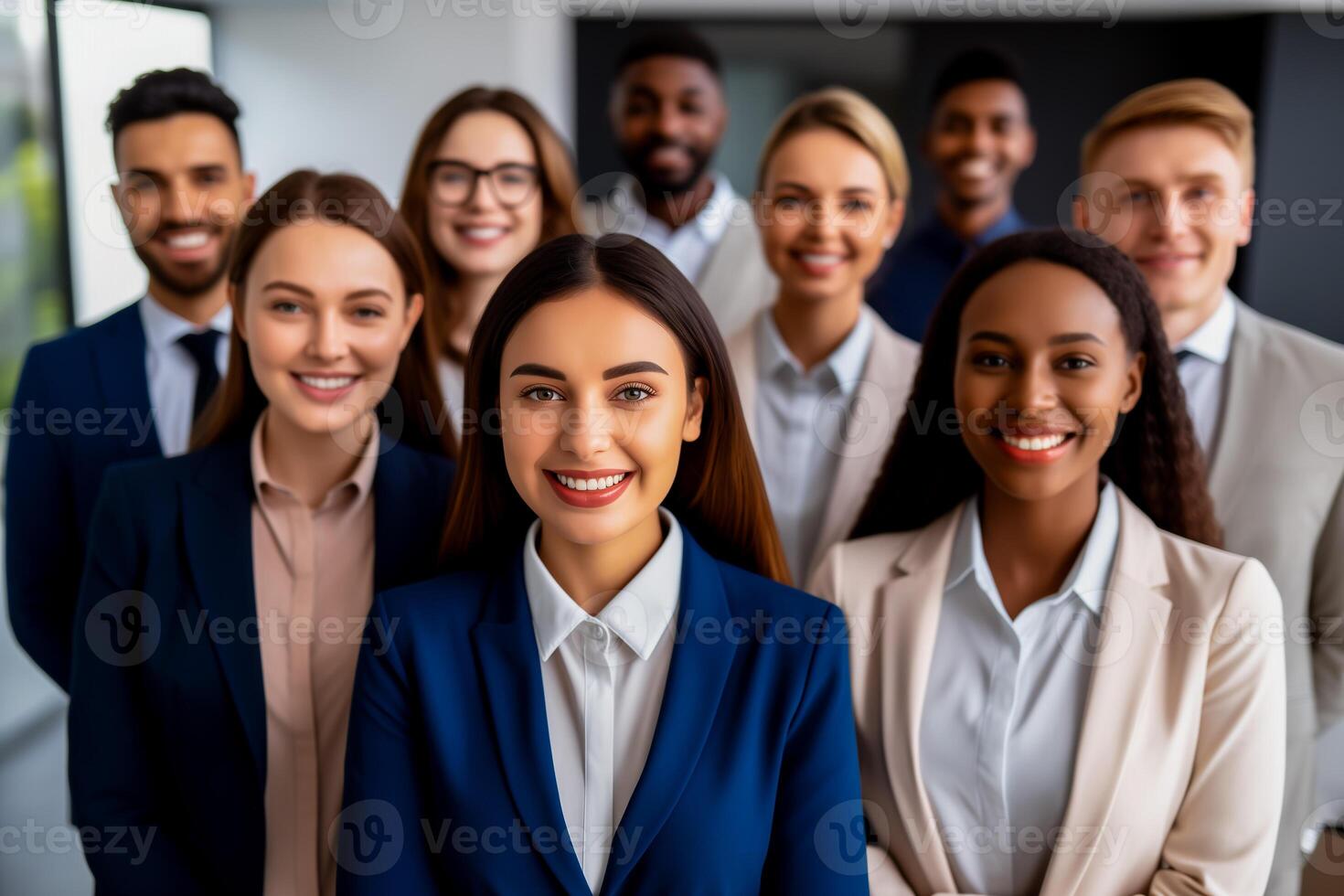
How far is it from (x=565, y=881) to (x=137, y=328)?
190 centimetres

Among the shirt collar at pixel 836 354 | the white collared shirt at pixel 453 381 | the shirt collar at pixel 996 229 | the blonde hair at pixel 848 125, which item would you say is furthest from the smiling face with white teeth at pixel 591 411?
the shirt collar at pixel 996 229

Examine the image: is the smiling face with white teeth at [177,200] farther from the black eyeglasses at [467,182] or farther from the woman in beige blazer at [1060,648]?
the woman in beige blazer at [1060,648]

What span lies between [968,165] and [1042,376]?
2645 millimetres

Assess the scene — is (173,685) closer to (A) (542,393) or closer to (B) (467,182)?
(A) (542,393)

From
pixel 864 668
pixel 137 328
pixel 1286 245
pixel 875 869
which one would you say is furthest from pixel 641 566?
pixel 1286 245

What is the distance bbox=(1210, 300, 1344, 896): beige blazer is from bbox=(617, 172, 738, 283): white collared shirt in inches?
78.4

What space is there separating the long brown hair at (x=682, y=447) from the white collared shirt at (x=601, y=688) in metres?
0.20

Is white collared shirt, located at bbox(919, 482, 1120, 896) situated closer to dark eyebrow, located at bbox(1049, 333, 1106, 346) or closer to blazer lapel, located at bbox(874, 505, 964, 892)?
blazer lapel, located at bbox(874, 505, 964, 892)

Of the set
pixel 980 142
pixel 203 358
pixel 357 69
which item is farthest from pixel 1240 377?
pixel 357 69

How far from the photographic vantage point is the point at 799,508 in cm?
290

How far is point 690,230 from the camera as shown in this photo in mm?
4246

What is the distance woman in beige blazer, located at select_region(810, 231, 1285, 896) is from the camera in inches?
74.9

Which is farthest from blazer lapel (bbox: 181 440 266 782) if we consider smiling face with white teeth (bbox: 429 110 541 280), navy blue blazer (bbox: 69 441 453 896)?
smiling face with white teeth (bbox: 429 110 541 280)

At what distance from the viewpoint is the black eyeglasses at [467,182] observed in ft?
10.5
